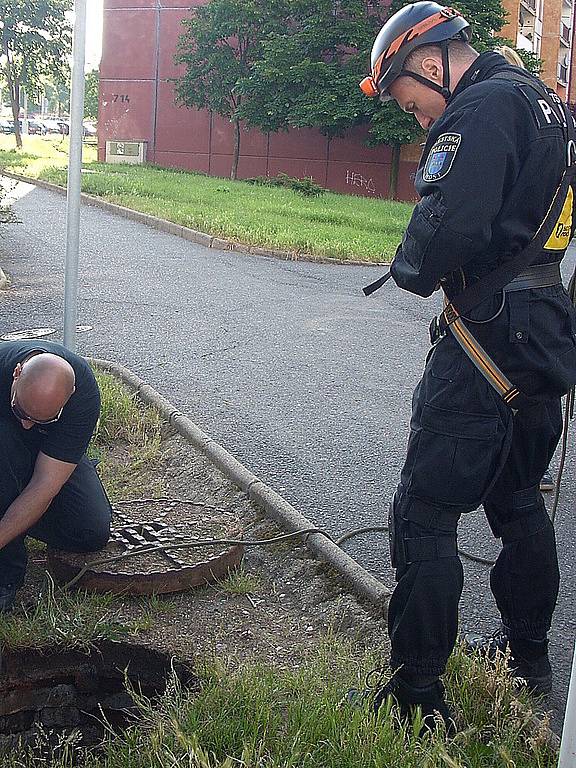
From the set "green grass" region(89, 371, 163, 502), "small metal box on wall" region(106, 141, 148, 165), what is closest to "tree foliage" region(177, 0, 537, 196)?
"small metal box on wall" region(106, 141, 148, 165)

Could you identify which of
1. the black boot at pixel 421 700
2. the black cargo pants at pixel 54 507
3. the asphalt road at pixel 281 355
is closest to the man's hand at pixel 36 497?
the black cargo pants at pixel 54 507

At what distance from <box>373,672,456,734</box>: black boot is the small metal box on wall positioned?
38402mm

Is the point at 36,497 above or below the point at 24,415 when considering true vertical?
below

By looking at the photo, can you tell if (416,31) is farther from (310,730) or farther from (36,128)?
(36,128)

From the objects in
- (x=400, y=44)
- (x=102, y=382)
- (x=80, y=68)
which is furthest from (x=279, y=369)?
(x=400, y=44)

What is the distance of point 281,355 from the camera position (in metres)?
8.68

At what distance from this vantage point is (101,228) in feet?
55.4

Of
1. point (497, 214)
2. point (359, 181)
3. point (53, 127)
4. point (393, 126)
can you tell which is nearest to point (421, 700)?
point (497, 214)

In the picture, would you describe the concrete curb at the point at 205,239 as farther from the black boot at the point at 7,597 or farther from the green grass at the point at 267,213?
the black boot at the point at 7,597

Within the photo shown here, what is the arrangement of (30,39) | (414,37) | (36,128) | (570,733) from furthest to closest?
(36,128) < (30,39) < (414,37) < (570,733)

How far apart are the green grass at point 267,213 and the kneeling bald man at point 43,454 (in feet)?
36.0

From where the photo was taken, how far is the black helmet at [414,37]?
2844 millimetres

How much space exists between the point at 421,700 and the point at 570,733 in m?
0.71

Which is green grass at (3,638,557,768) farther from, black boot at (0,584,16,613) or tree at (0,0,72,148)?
tree at (0,0,72,148)
